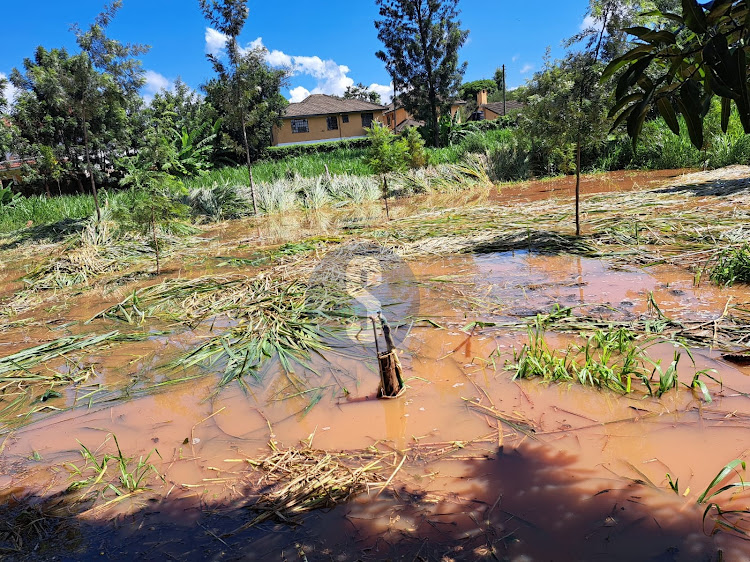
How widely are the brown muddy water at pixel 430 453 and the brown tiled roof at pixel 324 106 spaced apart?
38.9 metres

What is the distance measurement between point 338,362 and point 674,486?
2407 mm

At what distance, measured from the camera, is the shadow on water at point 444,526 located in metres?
1.86

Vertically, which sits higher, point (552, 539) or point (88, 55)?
point (88, 55)

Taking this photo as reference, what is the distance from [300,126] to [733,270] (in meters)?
39.6

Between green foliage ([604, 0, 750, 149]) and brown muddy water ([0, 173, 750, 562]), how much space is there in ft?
5.08

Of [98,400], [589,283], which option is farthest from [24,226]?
[589,283]

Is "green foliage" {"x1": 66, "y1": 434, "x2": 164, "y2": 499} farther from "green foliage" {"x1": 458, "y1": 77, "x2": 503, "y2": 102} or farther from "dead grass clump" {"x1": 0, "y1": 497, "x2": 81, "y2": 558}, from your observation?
"green foliage" {"x1": 458, "y1": 77, "x2": 503, "y2": 102}

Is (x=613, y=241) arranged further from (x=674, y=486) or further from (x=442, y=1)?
(x=442, y=1)

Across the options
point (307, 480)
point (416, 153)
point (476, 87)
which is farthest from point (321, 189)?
point (476, 87)

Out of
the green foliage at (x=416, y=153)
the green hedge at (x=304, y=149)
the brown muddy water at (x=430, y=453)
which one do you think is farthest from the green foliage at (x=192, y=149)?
the brown muddy water at (x=430, y=453)

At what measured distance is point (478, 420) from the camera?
9.25 ft

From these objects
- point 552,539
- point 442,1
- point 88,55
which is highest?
point 442,1

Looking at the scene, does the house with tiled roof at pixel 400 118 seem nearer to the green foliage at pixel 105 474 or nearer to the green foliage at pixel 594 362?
the green foliage at pixel 594 362

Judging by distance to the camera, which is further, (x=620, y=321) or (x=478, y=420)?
(x=620, y=321)
